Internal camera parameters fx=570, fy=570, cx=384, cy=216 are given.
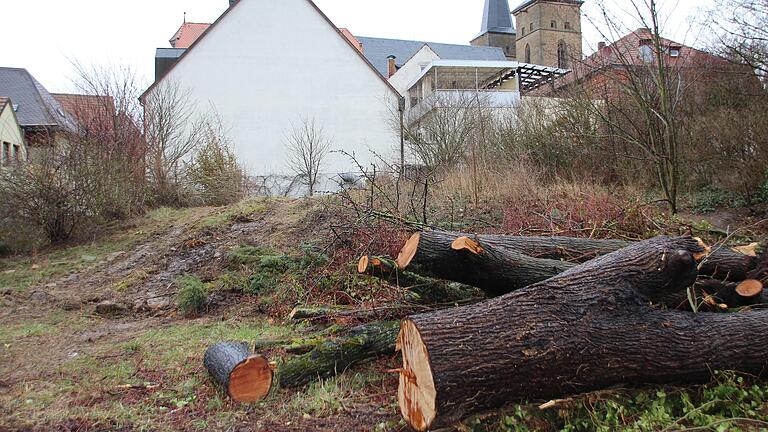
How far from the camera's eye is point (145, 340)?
19.5 ft

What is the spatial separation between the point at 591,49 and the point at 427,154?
231 inches

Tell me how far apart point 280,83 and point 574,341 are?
71.6 feet

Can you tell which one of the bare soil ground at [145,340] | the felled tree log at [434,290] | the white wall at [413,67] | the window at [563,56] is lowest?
the bare soil ground at [145,340]

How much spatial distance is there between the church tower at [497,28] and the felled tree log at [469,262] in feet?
218

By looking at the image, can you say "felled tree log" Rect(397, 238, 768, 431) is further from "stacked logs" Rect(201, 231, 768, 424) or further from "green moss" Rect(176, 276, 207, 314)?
"green moss" Rect(176, 276, 207, 314)

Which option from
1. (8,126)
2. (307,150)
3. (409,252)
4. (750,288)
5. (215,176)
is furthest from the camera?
(8,126)

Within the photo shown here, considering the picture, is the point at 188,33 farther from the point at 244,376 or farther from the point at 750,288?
the point at 750,288

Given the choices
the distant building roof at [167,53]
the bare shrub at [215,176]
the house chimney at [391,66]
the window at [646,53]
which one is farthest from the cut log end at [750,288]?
the house chimney at [391,66]

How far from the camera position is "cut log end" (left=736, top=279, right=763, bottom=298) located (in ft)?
14.6

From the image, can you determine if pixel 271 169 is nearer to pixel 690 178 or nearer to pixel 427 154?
pixel 427 154

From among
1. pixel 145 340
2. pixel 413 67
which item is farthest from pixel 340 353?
pixel 413 67

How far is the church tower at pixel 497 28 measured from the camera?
67.6 metres

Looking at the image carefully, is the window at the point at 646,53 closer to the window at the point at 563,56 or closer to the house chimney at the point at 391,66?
the window at the point at 563,56

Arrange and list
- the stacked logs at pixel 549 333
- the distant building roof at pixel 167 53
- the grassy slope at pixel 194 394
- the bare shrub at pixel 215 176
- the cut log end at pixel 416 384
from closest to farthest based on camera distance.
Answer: the cut log end at pixel 416 384 < the stacked logs at pixel 549 333 < the grassy slope at pixel 194 394 < the bare shrub at pixel 215 176 < the distant building roof at pixel 167 53
